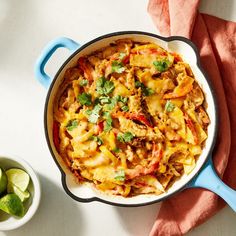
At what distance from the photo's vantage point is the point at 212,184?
2.02 m

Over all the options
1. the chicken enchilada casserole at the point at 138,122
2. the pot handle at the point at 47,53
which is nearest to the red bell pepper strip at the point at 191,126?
the chicken enchilada casserole at the point at 138,122

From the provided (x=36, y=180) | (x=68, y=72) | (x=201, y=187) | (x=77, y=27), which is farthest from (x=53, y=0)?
(x=201, y=187)

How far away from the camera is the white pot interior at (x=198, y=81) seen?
2047 mm

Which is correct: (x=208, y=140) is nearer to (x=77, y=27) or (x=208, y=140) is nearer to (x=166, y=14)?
(x=166, y=14)

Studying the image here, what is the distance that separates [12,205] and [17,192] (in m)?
0.07

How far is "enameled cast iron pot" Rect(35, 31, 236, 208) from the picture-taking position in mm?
2021

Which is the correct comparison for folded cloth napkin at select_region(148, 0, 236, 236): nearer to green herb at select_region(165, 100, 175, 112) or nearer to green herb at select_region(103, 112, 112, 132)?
green herb at select_region(165, 100, 175, 112)

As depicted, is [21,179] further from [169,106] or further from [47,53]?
[169,106]

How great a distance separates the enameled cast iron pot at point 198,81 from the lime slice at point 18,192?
17 cm

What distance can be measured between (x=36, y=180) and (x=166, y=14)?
753 mm

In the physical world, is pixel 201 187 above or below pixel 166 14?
below

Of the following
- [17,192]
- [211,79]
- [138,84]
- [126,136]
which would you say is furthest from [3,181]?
[211,79]

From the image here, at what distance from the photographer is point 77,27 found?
226 centimetres

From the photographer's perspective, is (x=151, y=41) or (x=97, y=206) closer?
(x=151, y=41)
